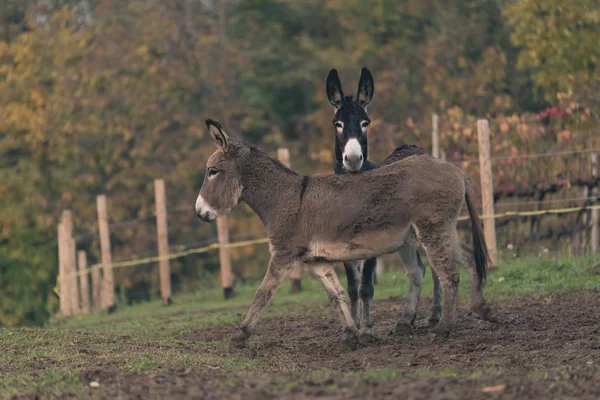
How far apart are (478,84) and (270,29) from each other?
12614 mm

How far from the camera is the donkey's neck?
11.5m

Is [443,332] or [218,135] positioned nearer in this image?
[443,332]

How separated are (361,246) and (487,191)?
21.9 ft

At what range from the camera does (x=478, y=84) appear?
32.6 meters

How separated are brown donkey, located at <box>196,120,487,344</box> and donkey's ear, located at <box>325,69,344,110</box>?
1.20 metres

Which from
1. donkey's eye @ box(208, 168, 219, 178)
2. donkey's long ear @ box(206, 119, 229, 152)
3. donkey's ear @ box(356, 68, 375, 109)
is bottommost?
donkey's eye @ box(208, 168, 219, 178)

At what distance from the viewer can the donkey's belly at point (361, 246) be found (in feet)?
36.3

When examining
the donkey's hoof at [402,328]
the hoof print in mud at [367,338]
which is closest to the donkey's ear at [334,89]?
the donkey's hoof at [402,328]

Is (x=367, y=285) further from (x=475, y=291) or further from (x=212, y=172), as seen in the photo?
(x=212, y=172)

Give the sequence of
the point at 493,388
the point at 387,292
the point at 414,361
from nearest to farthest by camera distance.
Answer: the point at 493,388 < the point at 414,361 < the point at 387,292

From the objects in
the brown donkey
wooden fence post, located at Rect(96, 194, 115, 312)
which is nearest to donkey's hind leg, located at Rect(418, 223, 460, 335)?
the brown donkey

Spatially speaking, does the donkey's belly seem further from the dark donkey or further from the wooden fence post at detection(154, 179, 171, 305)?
the wooden fence post at detection(154, 179, 171, 305)

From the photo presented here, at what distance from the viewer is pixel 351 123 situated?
12.1 m

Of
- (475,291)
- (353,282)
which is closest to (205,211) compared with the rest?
(353,282)
